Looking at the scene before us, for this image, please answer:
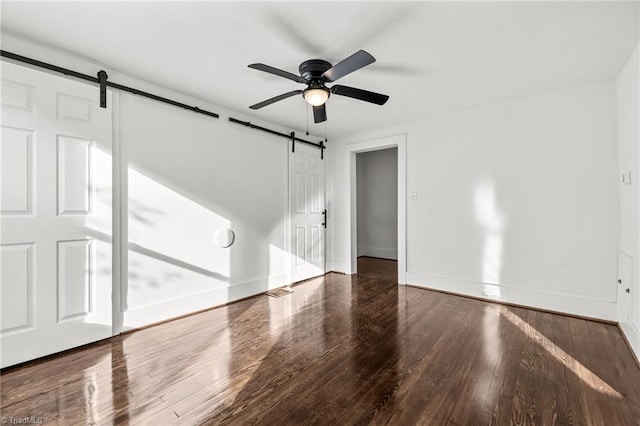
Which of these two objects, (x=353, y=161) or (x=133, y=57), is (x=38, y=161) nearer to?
(x=133, y=57)

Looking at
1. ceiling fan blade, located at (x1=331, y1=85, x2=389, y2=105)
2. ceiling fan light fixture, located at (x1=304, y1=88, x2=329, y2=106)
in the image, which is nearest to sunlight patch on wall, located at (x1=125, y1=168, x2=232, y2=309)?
ceiling fan light fixture, located at (x1=304, y1=88, x2=329, y2=106)

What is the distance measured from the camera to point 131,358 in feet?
7.23

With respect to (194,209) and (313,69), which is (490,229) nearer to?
(313,69)

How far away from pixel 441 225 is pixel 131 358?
3853 millimetres

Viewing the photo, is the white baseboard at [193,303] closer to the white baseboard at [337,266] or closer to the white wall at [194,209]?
the white wall at [194,209]

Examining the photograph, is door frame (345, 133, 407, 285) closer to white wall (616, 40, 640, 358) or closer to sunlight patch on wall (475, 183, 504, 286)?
sunlight patch on wall (475, 183, 504, 286)

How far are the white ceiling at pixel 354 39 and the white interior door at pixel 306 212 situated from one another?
1.69 m

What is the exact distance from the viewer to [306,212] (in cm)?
475

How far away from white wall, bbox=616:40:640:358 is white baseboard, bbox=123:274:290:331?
377 centimetres

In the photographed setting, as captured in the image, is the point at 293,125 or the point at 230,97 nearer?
the point at 230,97

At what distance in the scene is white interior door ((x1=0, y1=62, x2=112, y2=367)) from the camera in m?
2.07

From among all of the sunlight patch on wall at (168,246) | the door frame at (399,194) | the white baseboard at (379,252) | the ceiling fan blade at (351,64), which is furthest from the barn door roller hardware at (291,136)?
the white baseboard at (379,252)

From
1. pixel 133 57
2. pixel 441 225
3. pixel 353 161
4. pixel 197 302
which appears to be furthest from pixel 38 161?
pixel 441 225

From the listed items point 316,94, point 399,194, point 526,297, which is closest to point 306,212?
point 399,194
